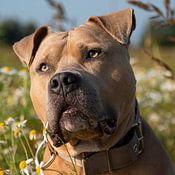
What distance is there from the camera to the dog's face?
4.07 metres

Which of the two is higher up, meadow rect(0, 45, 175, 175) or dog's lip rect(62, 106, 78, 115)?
dog's lip rect(62, 106, 78, 115)

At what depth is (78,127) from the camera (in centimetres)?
411

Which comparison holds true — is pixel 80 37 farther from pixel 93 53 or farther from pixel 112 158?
pixel 112 158

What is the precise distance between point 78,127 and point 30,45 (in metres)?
1.02

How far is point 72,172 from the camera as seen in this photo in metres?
4.32

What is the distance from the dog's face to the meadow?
0.38 meters

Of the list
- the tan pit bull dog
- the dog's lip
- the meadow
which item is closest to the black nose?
the tan pit bull dog

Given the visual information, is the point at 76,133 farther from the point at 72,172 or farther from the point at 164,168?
the point at 164,168

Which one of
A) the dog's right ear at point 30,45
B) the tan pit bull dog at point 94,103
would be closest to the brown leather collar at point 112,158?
the tan pit bull dog at point 94,103

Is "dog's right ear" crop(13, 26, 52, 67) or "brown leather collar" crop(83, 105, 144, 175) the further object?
"dog's right ear" crop(13, 26, 52, 67)

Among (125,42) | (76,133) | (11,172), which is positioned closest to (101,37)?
(125,42)

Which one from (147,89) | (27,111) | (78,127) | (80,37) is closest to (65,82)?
Answer: (78,127)

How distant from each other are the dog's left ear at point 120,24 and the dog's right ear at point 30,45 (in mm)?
485

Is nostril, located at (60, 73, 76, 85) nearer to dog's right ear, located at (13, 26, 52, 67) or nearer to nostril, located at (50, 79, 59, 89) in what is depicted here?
nostril, located at (50, 79, 59, 89)
